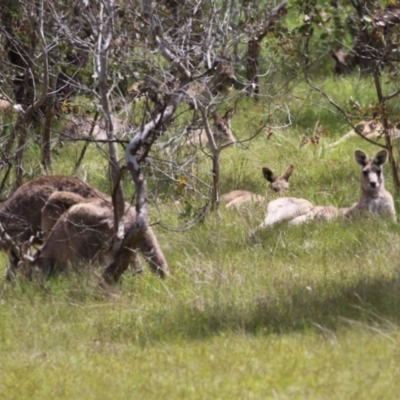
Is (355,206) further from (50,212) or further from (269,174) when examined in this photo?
(50,212)

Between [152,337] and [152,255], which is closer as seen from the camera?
[152,337]

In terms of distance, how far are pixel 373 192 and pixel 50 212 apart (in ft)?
12.2

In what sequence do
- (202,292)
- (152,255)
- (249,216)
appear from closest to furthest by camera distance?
(202,292)
(152,255)
(249,216)

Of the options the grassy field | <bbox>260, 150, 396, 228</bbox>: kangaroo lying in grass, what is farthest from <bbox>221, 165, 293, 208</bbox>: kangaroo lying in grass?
the grassy field

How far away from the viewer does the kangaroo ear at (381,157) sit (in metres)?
12.1

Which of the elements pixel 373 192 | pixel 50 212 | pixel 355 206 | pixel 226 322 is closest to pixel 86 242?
pixel 50 212

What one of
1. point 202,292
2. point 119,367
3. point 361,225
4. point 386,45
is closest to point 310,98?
point 386,45

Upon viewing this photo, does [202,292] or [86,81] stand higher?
[86,81]

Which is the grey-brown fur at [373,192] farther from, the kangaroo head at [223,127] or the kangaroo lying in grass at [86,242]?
the kangaroo lying in grass at [86,242]

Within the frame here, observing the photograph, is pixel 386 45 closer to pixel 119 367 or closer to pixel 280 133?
pixel 280 133

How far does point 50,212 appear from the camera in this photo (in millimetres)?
10477

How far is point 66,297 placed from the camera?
865 cm

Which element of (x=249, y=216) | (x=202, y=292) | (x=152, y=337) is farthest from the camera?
(x=249, y=216)

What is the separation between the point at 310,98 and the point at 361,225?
24.2 ft
